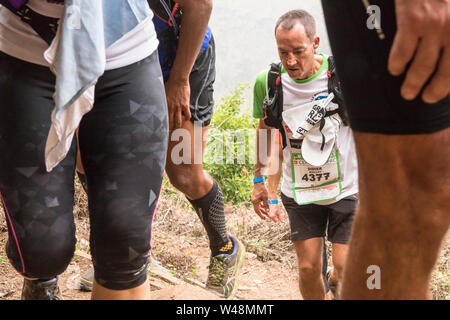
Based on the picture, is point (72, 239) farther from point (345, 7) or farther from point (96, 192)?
point (345, 7)

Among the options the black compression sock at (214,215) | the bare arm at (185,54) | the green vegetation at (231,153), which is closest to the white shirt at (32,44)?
the bare arm at (185,54)

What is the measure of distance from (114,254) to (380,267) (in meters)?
0.88

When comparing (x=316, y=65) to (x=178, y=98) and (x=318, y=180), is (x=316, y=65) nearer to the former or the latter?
(x=318, y=180)

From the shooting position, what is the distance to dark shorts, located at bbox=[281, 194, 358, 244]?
3.50m

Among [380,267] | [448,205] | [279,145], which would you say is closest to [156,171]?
[380,267]

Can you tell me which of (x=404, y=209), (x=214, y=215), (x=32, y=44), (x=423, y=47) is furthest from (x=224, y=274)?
(x=423, y=47)

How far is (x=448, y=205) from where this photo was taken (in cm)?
134

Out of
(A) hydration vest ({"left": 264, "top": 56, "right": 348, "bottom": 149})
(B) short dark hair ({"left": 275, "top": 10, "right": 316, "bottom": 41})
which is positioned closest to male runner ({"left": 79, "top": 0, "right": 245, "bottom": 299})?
(A) hydration vest ({"left": 264, "top": 56, "right": 348, "bottom": 149})

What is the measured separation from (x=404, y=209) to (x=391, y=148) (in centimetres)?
16

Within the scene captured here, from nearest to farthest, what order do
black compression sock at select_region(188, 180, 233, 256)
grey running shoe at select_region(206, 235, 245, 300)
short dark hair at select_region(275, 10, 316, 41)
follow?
black compression sock at select_region(188, 180, 233, 256) → grey running shoe at select_region(206, 235, 245, 300) → short dark hair at select_region(275, 10, 316, 41)

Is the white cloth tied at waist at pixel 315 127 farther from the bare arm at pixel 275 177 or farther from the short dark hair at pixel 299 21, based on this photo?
the short dark hair at pixel 299 21

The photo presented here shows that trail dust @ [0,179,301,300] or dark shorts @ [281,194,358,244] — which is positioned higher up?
dark shorts @ [281,194,358,244]

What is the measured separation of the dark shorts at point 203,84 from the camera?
3.02m

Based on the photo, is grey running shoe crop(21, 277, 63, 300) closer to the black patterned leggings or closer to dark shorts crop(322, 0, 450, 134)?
the black patterned leggings
